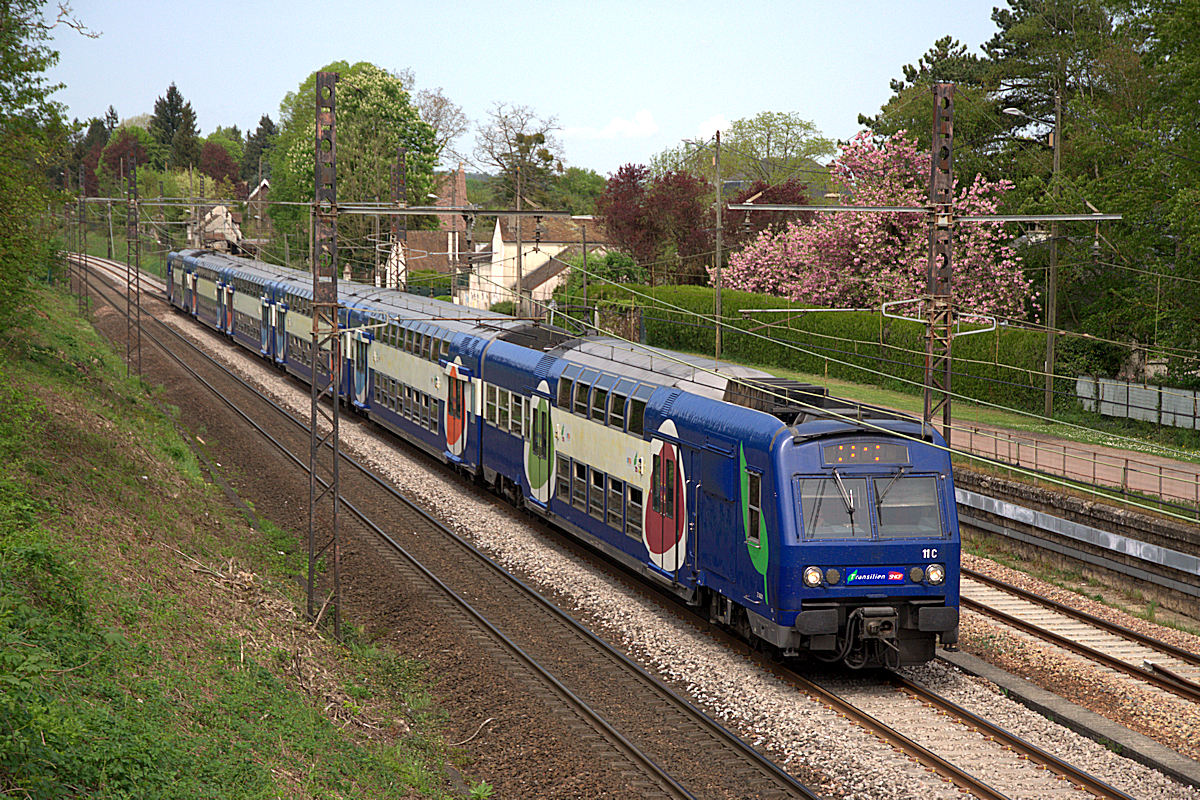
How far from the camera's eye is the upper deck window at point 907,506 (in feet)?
45.2

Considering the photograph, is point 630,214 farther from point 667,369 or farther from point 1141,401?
point 667,369

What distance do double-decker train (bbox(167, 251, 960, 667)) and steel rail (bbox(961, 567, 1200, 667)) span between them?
475 cm

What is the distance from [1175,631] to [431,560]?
13.0m

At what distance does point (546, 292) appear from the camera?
231ft

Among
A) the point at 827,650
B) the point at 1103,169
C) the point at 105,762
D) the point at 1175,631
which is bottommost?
the point at 1175,631

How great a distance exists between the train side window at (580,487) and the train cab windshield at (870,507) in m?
6.80

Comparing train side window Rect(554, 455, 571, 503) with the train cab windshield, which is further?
train side window Rect(554, 455, 571, 503)

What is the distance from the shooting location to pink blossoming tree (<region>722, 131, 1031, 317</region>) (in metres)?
41.1

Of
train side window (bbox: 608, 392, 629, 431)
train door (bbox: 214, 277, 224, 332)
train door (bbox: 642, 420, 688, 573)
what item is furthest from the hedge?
train door (bbox: 214, 277, 224, 332)

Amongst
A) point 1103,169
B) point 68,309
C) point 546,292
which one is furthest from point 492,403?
point 546,292

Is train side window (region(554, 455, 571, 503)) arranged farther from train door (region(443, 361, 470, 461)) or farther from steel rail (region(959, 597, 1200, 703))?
steel rail (region(959, 597, 1200, 703))

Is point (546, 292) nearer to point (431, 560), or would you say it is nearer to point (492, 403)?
point (492, 403)

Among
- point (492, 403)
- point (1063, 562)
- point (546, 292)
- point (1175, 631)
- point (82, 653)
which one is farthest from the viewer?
point (546, 292)

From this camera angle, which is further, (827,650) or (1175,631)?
(1175,631)
